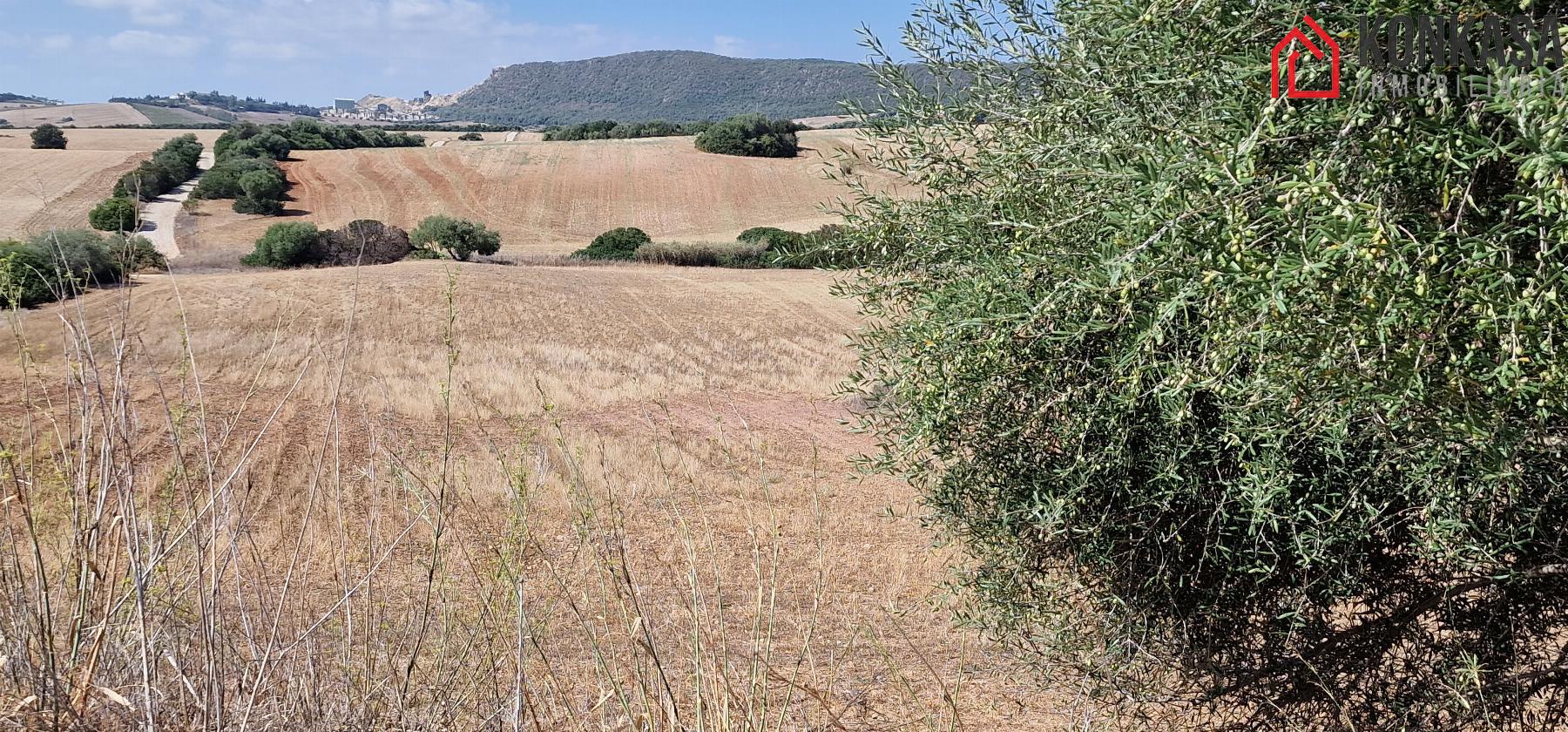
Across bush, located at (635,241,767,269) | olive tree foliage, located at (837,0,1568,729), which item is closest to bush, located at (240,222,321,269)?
bush, located at (635,241,767,269)

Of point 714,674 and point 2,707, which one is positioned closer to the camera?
point 2,707

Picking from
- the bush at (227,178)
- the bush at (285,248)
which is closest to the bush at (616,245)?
the bush at (285,248)

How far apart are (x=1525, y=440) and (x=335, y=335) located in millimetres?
23905

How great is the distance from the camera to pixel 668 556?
476 inches

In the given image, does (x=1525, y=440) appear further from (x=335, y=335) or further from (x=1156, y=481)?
(x=335, y=335)

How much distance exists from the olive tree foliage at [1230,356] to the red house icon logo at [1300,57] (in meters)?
0.08

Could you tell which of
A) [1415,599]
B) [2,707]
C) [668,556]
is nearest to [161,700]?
[2,707]

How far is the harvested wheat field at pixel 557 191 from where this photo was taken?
57.5 metres

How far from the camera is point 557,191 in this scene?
65625mm

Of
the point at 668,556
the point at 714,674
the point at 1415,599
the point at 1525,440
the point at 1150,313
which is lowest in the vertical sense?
the point at 668,556

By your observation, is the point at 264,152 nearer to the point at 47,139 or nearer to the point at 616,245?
the point at 47,139

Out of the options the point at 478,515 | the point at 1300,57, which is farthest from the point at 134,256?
the point at 1300,57

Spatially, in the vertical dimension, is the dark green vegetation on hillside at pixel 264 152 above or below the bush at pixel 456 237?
above

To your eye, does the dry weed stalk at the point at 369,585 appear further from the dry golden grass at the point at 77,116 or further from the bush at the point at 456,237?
the dry golden grass at the point at 77,116
